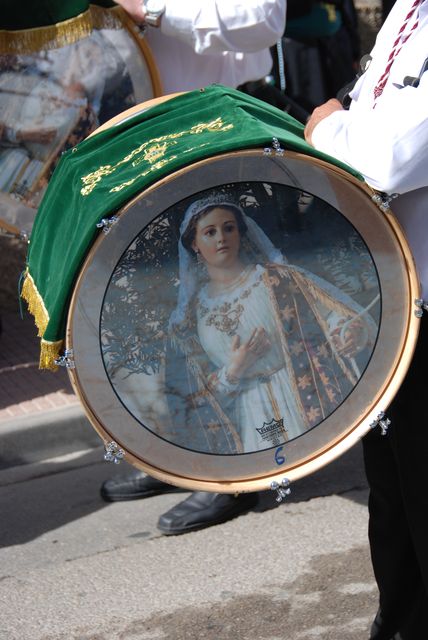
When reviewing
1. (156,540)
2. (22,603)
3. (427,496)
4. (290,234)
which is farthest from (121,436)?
(156,540)

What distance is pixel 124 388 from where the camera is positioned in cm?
225

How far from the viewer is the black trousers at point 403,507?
238 cm

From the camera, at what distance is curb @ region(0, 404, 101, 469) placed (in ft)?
14.6

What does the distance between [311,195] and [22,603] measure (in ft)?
5.44

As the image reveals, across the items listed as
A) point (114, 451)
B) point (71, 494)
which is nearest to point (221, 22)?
point (114, 451)

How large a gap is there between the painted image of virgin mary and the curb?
90.0 inches

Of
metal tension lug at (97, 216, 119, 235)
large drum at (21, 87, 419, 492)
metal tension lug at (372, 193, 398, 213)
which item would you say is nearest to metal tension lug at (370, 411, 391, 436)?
large drum at (21, 87, 419, 492)

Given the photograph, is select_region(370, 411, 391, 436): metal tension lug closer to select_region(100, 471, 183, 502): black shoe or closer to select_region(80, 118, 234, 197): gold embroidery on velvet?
select_region(80, 118, 234, 197): gold embroidery on velvet

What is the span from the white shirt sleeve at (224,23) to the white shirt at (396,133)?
1024 mm

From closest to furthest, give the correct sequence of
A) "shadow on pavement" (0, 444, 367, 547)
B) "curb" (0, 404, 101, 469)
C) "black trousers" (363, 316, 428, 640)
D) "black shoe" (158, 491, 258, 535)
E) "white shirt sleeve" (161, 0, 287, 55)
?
"black trousers" (363, 316, 428, 640), "white shirt sleeve" (161, 0, 287, 55), "black shoe" (158, 491, 258, 535), "shadow on pavement" (0, 444, 367, 547), "curb" (0, 404, 101, 469)

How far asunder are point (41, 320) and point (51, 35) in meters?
1.32

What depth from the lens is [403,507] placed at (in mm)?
2641

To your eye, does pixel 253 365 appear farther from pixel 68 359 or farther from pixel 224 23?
pixel 224 23

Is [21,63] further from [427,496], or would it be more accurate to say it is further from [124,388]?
[427,496]
